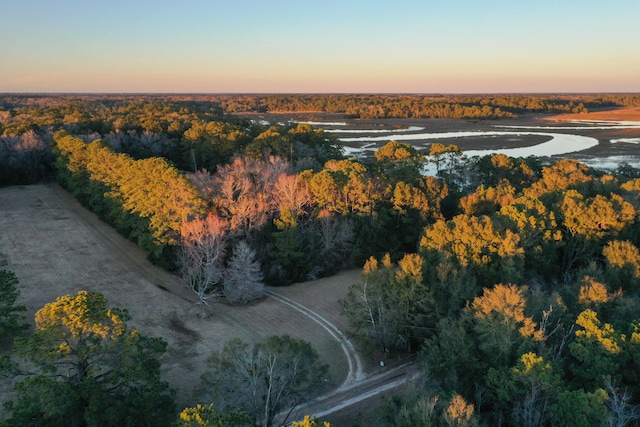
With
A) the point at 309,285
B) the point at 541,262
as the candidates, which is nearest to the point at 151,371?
the point at 309,285

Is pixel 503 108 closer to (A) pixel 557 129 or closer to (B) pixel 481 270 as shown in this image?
(A) pixel 557 129

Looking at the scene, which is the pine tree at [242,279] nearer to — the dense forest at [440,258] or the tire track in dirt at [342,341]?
the dense forest at [440,258]

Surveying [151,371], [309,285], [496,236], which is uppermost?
[496,236]

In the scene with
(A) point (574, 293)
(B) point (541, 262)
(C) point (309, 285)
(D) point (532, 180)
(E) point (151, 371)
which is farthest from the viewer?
(D) point (532, 180)

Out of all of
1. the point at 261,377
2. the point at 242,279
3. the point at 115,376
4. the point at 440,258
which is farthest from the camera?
the point at 242,279

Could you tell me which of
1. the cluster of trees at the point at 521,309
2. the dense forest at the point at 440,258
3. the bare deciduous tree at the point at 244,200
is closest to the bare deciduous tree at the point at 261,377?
the dense forest at the point at 440,258

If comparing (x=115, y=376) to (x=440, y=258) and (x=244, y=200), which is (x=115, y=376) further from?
(x=244, y=200)

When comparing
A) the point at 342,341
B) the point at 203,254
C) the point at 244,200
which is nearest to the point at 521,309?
the point at 342,341

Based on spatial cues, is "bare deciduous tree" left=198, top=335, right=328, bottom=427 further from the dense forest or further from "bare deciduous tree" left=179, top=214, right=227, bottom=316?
"bare deciduous tree" left=179, top=214, right=227, bottom=316
